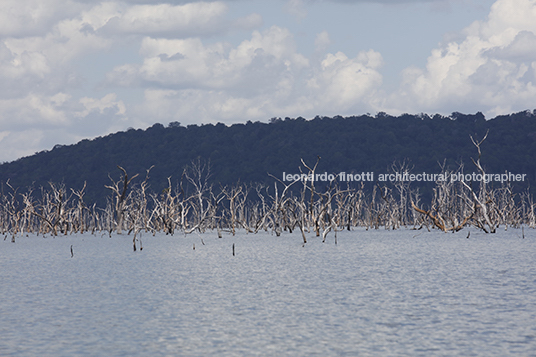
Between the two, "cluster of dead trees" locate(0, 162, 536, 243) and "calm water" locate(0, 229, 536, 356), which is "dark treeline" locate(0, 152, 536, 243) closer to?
"cluster of dead trees" locate(0, 162, 536, 243)

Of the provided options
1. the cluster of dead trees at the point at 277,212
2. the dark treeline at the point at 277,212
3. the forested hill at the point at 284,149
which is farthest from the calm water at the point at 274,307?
the forested hill at the point at 284,149

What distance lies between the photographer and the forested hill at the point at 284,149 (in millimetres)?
114938

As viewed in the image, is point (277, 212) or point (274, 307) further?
point (277, 212)

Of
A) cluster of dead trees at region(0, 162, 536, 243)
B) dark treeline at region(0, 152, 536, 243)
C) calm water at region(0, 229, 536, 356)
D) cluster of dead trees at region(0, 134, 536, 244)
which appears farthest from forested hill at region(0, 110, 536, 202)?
calm water at region(0, 229, 536, 356)

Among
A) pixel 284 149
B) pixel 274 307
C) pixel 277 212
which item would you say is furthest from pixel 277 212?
pixel 284 149

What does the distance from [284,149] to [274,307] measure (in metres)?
114

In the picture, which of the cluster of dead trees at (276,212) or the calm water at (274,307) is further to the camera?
the cluster of dead trees at (276,212)

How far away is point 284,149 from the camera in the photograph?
12975 centimetres

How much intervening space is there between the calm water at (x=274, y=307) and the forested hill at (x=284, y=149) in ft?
290

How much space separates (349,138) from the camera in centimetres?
13162

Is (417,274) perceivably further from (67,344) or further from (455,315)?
(67,344)

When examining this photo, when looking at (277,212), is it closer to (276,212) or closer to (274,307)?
(276,212)

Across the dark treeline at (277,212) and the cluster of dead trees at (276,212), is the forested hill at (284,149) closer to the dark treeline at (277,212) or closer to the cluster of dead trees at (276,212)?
the dark treeline at (277,212)

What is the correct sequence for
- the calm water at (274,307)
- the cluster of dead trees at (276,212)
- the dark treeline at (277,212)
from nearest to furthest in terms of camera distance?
the calm water at (274,307) → the dark treeline at (277,212) → the cluster of dead trees at (276,212)
